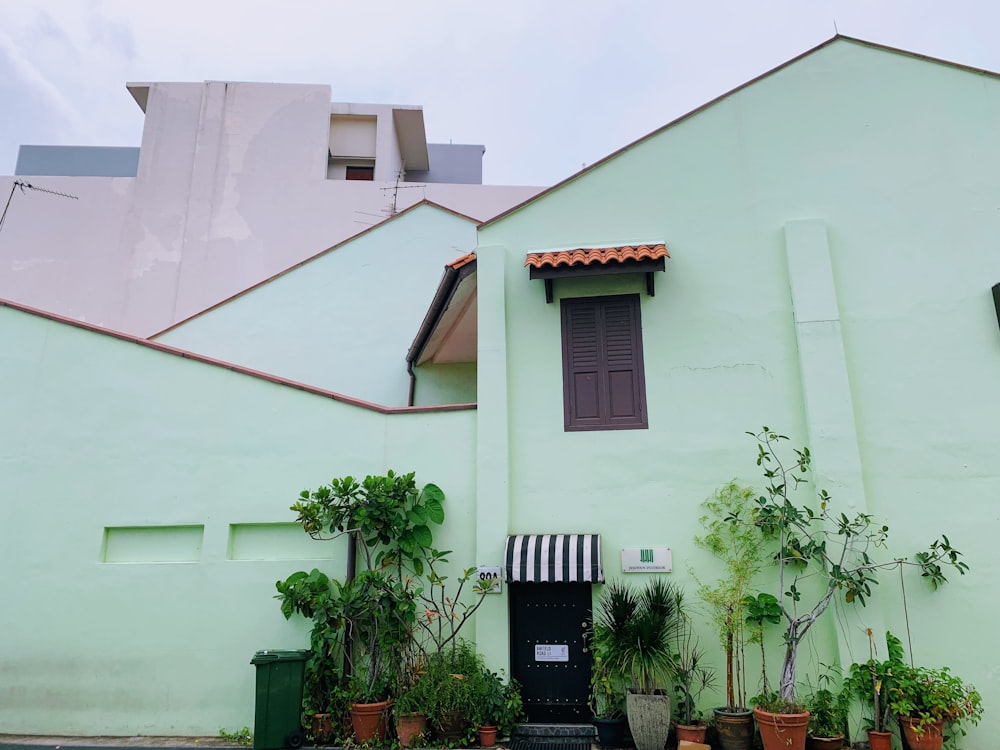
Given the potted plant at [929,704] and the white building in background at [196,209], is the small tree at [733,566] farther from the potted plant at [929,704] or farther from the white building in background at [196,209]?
the white building in background at [196,209]

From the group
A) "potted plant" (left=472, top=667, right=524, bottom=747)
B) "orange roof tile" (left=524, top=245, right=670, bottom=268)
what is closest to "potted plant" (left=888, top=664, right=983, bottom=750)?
"potted plant" (left=472, top=667, right=524, bottom=747)

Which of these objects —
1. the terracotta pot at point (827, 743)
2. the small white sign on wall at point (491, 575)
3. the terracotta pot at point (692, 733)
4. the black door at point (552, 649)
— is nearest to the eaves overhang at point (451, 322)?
the small white sign on wall at point (491, 575)

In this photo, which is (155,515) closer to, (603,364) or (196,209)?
(603,364)

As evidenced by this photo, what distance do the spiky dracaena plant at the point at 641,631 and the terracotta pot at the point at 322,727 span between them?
347 centimetres

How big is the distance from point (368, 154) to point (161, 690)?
2217cm

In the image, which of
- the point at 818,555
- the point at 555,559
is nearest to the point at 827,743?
the point at 818,555

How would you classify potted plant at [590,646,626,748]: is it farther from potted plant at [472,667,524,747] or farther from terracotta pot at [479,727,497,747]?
terracotta pot at [479,727,497,747]

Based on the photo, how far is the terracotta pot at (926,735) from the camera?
26.2 ft

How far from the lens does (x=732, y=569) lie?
30.5 ft

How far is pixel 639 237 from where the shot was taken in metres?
10.5

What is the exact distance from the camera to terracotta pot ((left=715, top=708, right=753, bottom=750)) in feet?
27.7

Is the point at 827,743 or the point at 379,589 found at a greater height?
the point at 379,589

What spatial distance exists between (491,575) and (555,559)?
87cm

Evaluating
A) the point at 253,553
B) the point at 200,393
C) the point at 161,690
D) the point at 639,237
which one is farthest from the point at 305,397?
the point at 639,237
